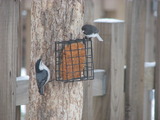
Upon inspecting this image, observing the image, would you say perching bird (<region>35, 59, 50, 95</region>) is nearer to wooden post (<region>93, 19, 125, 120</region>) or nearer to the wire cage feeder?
the wire cage feeder

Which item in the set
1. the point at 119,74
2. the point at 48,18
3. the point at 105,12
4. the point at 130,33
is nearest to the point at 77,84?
the point at 48,18

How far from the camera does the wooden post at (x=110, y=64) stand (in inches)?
161

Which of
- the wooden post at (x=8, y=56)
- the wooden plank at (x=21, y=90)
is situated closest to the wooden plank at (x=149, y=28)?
the wooden plank at (x=21, y=90)

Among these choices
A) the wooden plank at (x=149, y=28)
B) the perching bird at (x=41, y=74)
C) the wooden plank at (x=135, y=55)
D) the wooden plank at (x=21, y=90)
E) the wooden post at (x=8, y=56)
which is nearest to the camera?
the perching bird at (x=41, y=74)

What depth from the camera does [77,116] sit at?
333 centimetres

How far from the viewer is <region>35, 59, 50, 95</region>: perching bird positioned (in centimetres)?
308

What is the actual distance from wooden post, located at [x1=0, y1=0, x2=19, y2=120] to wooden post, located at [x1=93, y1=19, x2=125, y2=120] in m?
0.89

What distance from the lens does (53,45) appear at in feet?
10.4

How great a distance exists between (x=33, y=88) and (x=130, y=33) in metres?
1.45

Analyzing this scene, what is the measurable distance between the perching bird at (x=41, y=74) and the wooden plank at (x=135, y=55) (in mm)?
1398

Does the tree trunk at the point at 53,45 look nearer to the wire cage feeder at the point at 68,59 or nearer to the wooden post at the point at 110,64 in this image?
the wire cage feeder at the point at 68,59

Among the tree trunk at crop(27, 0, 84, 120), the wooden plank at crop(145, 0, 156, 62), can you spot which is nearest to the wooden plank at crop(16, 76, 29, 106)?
the tree trunk at crop(27, 0, 84, 120)

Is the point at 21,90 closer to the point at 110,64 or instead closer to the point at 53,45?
the point at 53,45

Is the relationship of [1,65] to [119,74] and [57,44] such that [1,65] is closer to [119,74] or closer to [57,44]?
[57,44]
